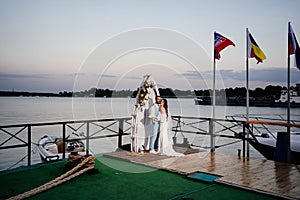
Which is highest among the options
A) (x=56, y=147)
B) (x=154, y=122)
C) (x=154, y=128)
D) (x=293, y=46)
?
(x=293, y=46)

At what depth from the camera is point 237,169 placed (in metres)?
5.71

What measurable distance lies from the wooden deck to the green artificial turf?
26 centimetres

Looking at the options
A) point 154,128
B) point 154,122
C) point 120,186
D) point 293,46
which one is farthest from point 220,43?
point 120,186

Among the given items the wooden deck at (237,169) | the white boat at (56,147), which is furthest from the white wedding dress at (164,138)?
the white boat at (56,147)

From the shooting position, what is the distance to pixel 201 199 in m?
4.06

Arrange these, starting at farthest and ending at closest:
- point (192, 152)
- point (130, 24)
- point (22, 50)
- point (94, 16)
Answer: point (22, 50)
point (94, 16)
point (130, 24)
point (192, 152)

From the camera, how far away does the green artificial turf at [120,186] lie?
4184 mm

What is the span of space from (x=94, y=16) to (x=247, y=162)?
24.7ft

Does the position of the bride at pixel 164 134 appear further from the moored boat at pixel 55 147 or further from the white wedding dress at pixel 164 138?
the moored boat at pixel 55 147

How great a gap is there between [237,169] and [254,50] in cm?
354

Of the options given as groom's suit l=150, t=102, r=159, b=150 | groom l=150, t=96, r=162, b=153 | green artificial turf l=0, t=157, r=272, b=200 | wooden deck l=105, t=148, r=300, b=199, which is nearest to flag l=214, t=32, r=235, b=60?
groom l=150, t=96, r=162, b=153

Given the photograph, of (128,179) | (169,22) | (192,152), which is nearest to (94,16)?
(169,22)

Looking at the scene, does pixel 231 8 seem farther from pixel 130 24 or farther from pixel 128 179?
pixel 128 179

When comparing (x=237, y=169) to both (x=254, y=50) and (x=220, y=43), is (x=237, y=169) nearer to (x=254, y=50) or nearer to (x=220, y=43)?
(x=254, y=50)
